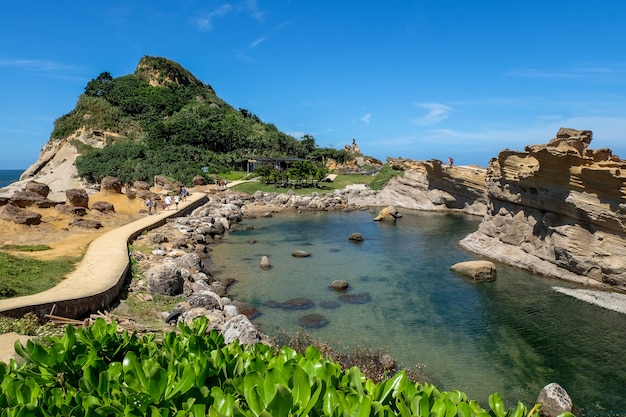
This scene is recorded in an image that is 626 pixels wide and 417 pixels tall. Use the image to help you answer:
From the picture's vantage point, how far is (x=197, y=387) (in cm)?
405

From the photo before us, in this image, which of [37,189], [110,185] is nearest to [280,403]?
[37,189]

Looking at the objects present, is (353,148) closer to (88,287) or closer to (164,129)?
(164,129)

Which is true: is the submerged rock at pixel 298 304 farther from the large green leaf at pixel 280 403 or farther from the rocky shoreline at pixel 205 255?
the large green leaf at pixel 280 403

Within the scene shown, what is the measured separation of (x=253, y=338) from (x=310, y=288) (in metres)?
9.03

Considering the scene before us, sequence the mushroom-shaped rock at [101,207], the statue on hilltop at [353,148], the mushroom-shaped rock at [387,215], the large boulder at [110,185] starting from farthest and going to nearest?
the statue on hilltop at [353,148], the mushroom-shaped rock at [387,215], the large boulder at [110,185], the mushroom-shaped rock at [101,207]

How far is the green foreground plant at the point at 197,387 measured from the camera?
3.52 meters

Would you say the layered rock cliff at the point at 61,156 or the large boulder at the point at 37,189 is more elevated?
the layered rock cliff at the point at 61,156

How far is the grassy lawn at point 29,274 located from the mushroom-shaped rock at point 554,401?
16847mm

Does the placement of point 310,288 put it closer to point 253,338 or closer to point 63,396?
point 253,338

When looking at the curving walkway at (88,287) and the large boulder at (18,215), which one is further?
the large boulder at (18,215)

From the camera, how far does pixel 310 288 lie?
21.5m

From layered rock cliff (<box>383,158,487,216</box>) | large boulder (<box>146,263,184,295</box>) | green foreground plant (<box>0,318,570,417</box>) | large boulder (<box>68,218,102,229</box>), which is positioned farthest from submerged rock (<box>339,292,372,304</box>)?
layered rock cliff (<box>383,158,487,216</box>)

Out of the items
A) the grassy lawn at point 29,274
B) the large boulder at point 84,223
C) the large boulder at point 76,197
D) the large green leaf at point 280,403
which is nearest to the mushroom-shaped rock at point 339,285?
the grassy lawn at point 29,274

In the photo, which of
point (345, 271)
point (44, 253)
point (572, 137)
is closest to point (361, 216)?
point (345, 271)
